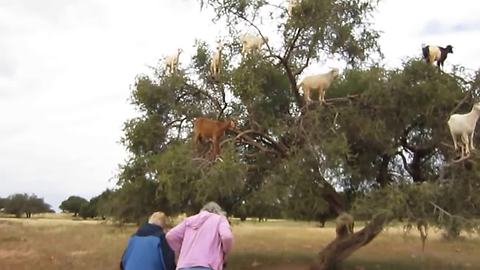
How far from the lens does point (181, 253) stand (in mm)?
6551

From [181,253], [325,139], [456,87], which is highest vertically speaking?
[456,87]

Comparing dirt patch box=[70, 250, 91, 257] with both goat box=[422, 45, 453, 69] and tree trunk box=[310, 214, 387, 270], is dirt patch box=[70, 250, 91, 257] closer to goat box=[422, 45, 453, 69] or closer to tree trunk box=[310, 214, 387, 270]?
tree trunk box=[310, 214, 387, 270]

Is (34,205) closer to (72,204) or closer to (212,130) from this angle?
(72,204)

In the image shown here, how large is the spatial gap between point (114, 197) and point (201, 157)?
5.02 m

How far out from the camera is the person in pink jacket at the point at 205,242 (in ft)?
21.1

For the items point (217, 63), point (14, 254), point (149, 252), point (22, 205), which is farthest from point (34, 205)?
point (149, 252)

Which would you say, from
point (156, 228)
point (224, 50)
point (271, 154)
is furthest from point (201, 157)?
point (156, 228)

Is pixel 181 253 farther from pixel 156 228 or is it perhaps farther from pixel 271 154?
pixel 271 154

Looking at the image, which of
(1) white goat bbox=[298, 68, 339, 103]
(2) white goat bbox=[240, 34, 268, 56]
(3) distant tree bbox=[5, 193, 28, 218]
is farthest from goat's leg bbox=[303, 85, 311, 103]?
(3) distant tree bbox=[5, 193, 28, 218]

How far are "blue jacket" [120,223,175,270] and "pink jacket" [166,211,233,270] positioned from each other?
0.64 ft

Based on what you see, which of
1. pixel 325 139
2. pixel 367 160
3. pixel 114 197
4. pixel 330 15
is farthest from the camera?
pixel 114 197

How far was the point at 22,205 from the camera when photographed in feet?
222

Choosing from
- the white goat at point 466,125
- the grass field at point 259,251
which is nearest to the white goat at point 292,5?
the white goat at point 466,125

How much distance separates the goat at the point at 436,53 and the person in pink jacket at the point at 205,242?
9.51 meters
